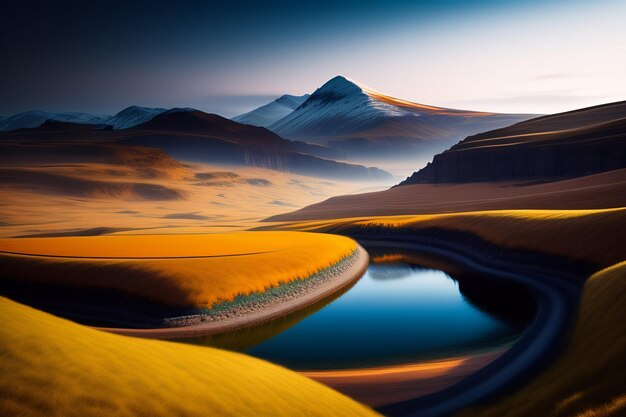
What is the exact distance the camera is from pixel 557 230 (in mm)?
34469

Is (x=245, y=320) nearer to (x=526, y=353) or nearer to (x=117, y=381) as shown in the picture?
(x=526, y=353)

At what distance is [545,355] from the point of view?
52.3 ft

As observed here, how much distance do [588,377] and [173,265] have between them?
24265 mm

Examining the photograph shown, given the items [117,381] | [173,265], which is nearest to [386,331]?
[173,265]

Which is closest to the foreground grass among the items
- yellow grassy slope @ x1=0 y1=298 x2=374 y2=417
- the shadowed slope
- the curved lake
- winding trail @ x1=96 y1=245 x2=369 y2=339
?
yellow grassy slope @ x1=0 y1=298 x2=374 y2=417

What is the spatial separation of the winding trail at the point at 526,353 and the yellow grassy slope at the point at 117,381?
196 inches

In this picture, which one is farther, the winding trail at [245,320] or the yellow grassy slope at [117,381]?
the winding trail at [245,320]

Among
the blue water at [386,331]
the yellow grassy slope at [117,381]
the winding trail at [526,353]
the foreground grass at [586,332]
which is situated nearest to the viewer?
the yellow grassy slope at [117,381]

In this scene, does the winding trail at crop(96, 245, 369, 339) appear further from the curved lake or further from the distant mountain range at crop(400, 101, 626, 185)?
the distant mountain range at crop(400, 101, 626, 185)

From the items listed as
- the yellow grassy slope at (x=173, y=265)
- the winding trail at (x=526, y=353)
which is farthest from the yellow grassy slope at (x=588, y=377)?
the yellow grassy slope at (x=173, y=265)

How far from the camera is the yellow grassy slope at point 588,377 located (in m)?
8.58

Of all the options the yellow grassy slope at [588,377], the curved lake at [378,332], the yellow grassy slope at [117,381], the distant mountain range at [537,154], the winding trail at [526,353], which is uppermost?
the distant mountain range at [537,154]

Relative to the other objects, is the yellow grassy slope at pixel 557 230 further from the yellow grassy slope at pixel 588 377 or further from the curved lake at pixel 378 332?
the yellow grassy slope at pixel 588 377

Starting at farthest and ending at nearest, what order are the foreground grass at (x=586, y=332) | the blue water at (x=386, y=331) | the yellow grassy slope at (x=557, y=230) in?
the yellow grassy slope at (x=557, y=230), the blue water at (x=386, y=331), the foreground grass at (x=586, y=332)
